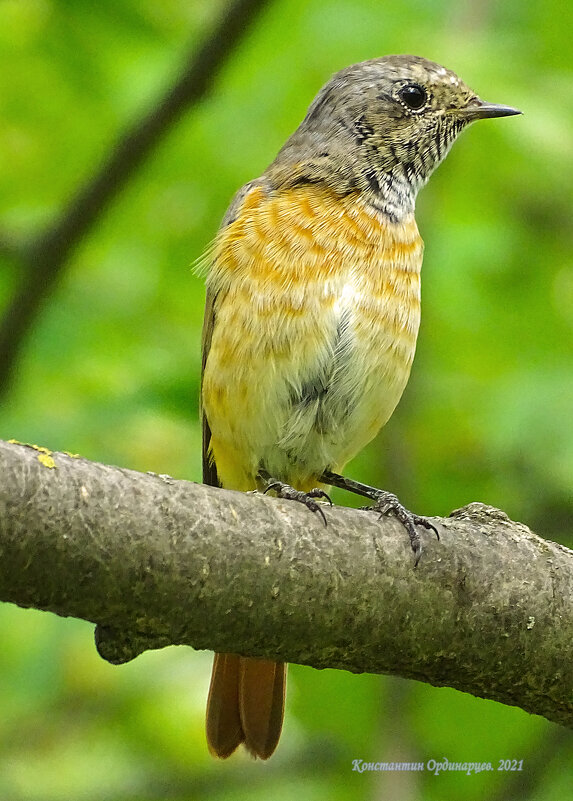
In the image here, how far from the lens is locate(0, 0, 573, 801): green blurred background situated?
193 inches

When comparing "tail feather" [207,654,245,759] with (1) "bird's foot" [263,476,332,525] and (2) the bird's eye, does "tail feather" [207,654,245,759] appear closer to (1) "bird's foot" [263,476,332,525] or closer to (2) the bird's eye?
(1) "bird's foot" [263,476,332,525]

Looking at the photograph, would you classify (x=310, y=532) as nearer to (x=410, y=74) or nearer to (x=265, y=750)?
(x=265, y=750)

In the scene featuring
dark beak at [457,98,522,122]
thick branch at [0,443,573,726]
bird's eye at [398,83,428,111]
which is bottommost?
thick branch at [0,443,573,726]

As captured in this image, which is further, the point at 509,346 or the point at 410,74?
the point at 509,346

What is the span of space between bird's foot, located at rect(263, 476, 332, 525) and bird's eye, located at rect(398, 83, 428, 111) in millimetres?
1790

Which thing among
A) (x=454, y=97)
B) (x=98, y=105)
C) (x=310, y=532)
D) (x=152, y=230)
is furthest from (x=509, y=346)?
(x=310, y=532)

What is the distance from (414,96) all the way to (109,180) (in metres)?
1.41

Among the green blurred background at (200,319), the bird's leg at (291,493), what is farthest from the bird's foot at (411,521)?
the green blurred background at (200,319)

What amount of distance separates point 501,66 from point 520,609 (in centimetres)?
290

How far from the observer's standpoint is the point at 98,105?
5184mm

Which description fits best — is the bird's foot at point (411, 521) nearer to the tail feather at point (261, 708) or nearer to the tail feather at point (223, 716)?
the tail feather at point (261, 708)

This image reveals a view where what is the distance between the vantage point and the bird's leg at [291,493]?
10.0 ft

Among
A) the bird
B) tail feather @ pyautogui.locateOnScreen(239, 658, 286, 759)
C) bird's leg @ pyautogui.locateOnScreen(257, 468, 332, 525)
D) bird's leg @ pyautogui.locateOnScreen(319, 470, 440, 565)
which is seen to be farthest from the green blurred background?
bird's leg @ pyautogui.locateOnScreen(319, 470, 440, 565)

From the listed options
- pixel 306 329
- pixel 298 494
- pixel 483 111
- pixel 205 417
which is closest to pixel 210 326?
pixel 205 417
